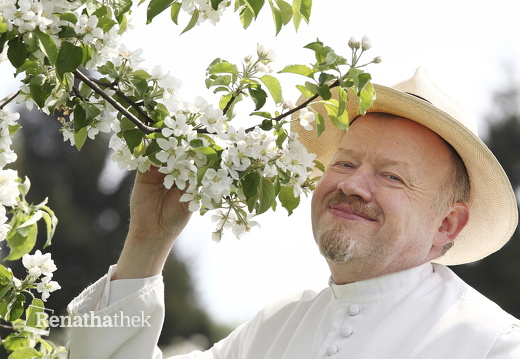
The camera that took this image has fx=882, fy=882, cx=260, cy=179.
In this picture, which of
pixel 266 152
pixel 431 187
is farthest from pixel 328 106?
pixel 431 187

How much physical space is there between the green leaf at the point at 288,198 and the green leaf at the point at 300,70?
0.95 feet

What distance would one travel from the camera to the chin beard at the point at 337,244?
2541mm

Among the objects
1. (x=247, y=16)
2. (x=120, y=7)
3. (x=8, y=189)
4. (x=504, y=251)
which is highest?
(x=247, y=16)

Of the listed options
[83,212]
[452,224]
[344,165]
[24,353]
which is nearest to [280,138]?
[344,165]

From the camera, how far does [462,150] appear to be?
9.02 feet

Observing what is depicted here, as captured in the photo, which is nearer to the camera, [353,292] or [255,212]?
[255,212]

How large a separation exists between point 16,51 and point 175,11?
1.34ft

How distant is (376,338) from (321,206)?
1.41 ft

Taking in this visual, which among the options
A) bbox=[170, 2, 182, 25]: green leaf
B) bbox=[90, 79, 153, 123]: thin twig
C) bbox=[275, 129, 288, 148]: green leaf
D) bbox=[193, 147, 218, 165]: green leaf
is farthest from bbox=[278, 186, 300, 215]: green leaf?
bbox=[170, 2, 182, 25]: green leaf

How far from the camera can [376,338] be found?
2477mm

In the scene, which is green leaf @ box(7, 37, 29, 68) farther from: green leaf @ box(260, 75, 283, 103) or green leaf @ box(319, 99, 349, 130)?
green leaf @ box(319, 99, 349, 130)

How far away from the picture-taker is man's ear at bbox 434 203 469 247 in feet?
9.04

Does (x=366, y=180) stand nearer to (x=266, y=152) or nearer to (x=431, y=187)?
(x=431, y=187)

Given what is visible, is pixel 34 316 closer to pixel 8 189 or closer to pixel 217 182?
pixel 8 189
